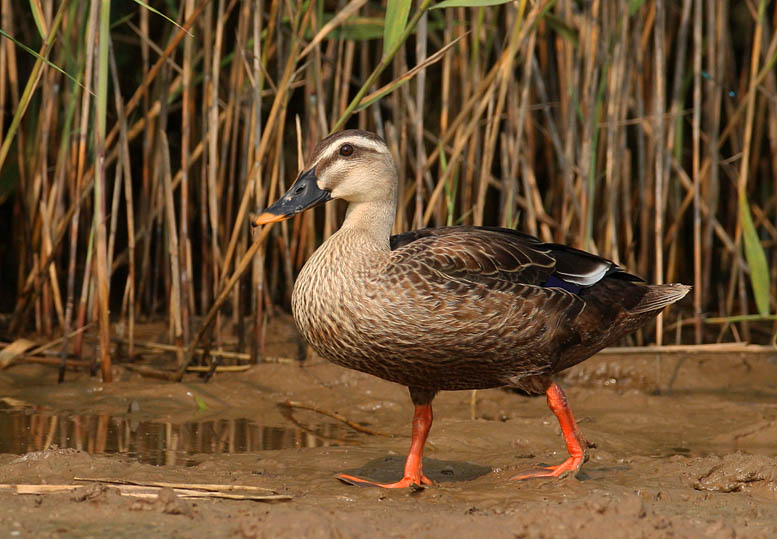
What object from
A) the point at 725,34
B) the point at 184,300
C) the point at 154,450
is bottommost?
the point at 154,450

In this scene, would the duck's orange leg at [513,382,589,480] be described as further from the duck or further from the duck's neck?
the duck's neck

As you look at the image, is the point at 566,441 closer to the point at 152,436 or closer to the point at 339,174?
the point at 339,174

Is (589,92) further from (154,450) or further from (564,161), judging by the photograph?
(154,450)

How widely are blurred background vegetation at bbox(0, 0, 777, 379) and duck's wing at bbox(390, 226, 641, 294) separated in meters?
0.79

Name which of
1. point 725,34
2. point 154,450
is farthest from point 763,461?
point 725,34

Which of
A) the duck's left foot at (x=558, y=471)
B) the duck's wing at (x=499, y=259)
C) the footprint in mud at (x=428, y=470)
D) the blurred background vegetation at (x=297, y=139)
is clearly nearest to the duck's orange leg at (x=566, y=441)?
the duck's left foot at (x=558, y=471)

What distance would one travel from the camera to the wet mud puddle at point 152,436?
4.75 m

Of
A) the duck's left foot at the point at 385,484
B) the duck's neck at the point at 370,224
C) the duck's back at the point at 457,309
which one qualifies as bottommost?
the duck's left foot at the point at 385,484

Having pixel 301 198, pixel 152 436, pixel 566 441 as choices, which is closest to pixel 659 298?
pixel 566 441

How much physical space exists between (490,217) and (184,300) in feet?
9.16

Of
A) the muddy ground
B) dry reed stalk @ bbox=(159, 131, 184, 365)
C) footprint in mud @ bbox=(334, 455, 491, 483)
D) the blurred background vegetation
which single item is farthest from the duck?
dry reed stalk @ bbox=(159, 131, 184, 365)

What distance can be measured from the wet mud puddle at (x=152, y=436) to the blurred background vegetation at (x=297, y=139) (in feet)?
1.52

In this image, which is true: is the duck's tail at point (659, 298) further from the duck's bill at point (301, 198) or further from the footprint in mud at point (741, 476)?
the duck's bill at point (301, 198)

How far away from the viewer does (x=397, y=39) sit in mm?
4250
